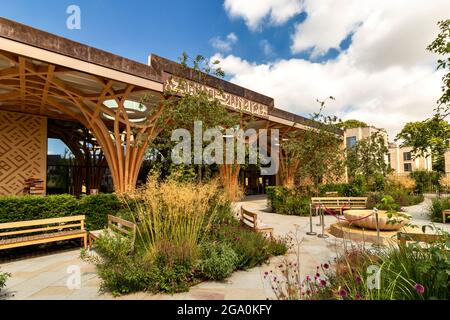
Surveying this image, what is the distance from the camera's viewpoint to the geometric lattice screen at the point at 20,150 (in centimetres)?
1388

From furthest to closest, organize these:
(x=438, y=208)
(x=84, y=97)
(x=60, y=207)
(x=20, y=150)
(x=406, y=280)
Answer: (x=20, y=150)
(x=84, y=97)
(x=438, y=208)
(x=60, y=207)
(x=406, y=280)

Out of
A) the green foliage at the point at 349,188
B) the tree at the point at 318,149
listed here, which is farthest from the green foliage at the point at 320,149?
the green foliage at the point at 349,188

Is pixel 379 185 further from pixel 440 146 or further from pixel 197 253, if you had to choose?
pixel 197 253

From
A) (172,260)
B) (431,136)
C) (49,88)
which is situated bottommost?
(172,260)

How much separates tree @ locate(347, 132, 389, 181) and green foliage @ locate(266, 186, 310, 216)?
205 inches

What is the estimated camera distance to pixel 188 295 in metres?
3.48

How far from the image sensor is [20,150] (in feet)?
47.6

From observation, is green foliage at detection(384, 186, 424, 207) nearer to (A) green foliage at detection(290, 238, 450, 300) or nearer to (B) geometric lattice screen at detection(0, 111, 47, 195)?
(A) green foliage at detection(290, 238, 450, 300)

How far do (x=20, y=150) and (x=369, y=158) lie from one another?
20.1 m

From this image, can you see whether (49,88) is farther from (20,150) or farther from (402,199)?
(402,199)

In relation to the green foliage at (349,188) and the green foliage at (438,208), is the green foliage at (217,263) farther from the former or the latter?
the green foliage at (349,188)

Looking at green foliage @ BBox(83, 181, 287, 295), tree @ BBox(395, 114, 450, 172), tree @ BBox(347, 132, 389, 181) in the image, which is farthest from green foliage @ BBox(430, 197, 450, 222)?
green foliage @ BBox(83, 181, 287, 295)

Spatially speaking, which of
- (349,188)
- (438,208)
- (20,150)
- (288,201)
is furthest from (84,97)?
(438,208)
